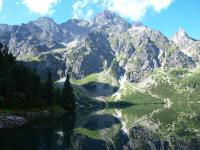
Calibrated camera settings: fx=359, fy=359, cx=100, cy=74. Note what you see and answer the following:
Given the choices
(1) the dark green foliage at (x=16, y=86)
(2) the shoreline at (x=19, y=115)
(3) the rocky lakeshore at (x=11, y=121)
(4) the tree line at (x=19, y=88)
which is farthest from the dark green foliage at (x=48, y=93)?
(3) the rocky lakeshore at (x=11, y=121)

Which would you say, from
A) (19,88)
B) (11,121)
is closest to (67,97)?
(19,88)

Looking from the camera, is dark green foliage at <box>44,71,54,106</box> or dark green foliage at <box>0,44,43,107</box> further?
dark green foliage at <box>44,71,54,106</box>

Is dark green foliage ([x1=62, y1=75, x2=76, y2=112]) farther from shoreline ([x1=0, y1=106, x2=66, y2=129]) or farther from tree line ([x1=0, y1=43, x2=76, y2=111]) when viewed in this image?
shoreline ([x1=0, y1=106, x2=66, y2=129])

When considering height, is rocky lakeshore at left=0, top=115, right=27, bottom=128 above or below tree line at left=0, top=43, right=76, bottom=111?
below

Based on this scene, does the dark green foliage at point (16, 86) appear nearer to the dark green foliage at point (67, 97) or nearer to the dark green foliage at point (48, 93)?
the dark green foliage at point (48, 93)

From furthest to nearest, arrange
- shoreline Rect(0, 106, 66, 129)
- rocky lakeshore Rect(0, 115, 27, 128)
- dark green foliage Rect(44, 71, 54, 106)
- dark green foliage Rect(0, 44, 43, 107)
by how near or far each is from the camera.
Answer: dark green foliage Rect(44, 71, 54, 106), dark green foliage Rect(0, 44, 43, 107), shoreline Rect(0, 106, 66, 129), rocky lakeshore Rect(0, 115, 27, 128)

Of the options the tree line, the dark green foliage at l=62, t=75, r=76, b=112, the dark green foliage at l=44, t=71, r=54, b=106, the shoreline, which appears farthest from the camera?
the dark green foliage at l=62, t=75, r=76, b=112

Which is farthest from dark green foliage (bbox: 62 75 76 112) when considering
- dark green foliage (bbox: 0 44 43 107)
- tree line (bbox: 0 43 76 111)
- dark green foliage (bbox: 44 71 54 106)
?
dark green foliage (bbox: 0 44 43 107)

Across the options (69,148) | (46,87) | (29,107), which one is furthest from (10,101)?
(69,148)

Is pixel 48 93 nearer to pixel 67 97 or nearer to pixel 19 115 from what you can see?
pixel 67 97

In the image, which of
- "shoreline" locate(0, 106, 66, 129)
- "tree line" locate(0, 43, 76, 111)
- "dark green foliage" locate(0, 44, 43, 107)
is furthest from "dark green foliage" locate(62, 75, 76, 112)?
"dark green foliage" locate(0, 44, 43, 107)

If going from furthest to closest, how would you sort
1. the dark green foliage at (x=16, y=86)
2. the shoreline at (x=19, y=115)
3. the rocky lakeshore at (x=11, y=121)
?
the dark green foliage at (x=16, y=86), the shoreline at (x=19, y=115), the rocky lakeshore at (x=11, y=121)

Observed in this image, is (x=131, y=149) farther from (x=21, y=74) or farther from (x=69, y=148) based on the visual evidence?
(x=21, y=74)

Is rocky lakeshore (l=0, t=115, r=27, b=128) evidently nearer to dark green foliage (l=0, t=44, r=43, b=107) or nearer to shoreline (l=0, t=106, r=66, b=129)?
shoreline (l=0, t=106, r=66, b=129)
